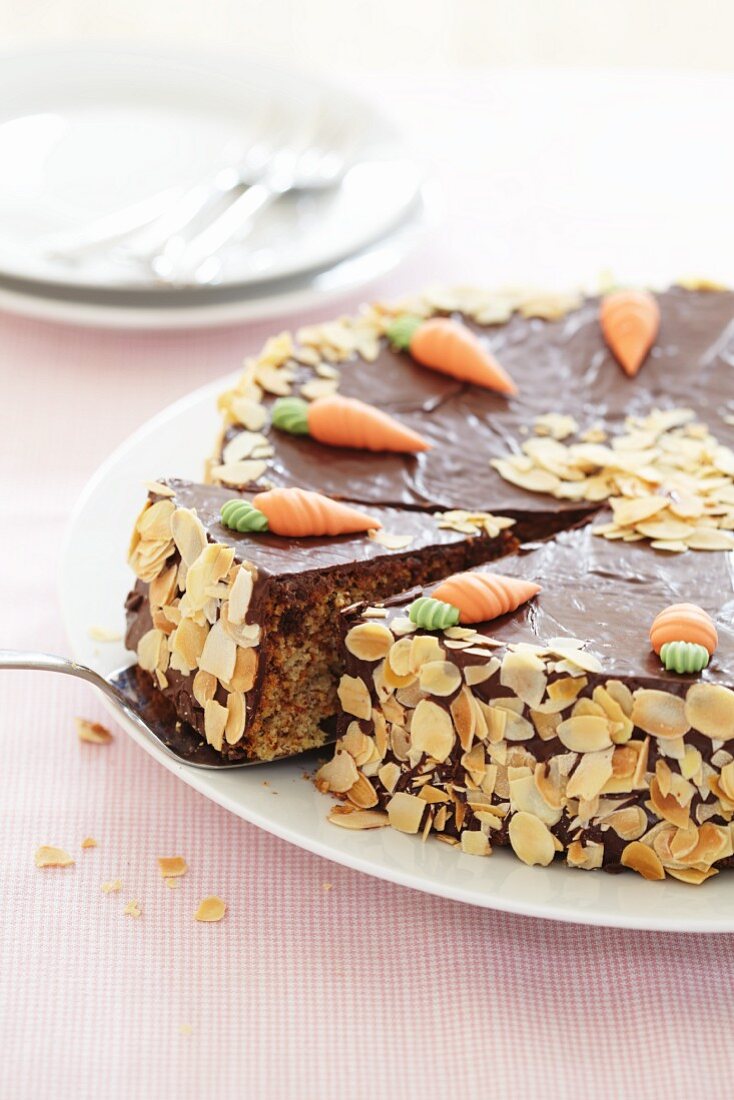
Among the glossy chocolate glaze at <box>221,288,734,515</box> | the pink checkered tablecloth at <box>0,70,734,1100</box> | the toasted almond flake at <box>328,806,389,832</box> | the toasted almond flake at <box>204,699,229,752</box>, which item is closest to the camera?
the pink checkered tablecloth at <box>0,70,734,1100</box>

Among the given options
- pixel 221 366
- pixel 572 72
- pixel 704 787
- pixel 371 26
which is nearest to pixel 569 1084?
pixel 704 787

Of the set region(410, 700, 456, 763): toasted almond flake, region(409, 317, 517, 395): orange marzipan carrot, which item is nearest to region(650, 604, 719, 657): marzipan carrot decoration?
region(410, 700, 456, 763): toasted almond flake

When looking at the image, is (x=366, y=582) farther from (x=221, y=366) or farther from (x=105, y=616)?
(x=221, y=366)

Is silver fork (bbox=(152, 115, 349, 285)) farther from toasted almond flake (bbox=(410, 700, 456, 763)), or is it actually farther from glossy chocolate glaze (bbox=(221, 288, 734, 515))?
toasted almond flake (bbox=(410, 700, 456, 763))

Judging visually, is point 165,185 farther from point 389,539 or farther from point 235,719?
point 235,719

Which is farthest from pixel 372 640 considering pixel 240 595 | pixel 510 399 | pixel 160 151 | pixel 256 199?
pixel 160 151

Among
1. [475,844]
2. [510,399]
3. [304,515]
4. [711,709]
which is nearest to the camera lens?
[711,709]
